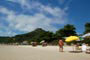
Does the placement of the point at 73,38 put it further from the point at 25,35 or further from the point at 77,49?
the point at 25,35

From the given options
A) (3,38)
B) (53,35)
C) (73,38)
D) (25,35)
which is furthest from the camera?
(25,35)

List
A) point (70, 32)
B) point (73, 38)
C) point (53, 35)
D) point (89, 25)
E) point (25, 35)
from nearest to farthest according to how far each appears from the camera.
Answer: point (73, 38), point (89, 25), point (53, 35), point (70, 32), point (25, 35)

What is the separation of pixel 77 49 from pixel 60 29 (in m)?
70.3

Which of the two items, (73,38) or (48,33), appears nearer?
(73,38)

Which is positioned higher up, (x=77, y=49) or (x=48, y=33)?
(x=48, y=33)

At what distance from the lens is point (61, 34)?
91625 millimetres

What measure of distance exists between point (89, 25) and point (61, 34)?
16.5m

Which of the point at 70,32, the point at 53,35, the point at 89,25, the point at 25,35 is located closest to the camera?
the point at 89,25

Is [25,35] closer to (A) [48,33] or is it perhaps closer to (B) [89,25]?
(A) [48,33]

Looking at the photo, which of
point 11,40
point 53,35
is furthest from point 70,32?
point 11,40

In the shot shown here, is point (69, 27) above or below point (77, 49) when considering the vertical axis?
above

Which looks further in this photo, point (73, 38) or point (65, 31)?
point (65, 31)

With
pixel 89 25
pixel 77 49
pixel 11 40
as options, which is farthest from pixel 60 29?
pixel 77 49

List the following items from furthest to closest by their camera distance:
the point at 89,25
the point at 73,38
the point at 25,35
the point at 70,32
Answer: the point at 25,35
the point at 70,32
the point at 89,25
the point at 73,38
